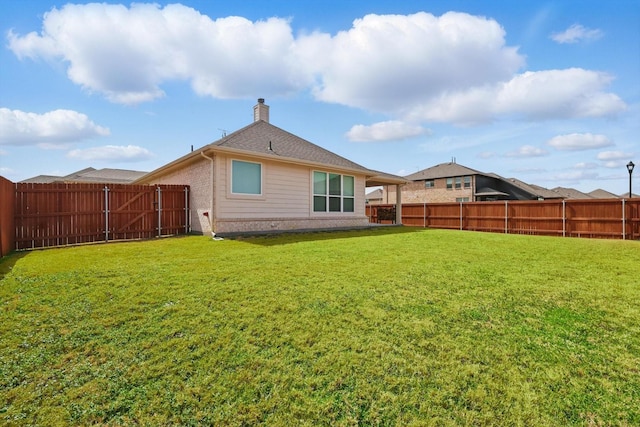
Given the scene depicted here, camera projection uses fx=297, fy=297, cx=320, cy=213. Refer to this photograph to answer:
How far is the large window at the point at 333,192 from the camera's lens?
13102mm

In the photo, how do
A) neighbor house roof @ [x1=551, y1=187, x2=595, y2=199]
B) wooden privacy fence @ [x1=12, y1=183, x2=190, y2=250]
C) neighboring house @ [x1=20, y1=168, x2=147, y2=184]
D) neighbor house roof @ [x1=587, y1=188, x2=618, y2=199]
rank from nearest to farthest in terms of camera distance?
1. wooden privacy fence @ [x1=12, y1=183, x2=190, y2=250]
2. neighboring house @ [x1=20, y1=168, x2=147, y2=184]
3. neighbor house roof @ [x1=551, y1=187, x2=595, y2=199]
4. neighbor house roof @ [x1=587, y1=188, x2=618, y2=199]

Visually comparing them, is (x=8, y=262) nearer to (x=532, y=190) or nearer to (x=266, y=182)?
(x=266, y=182)

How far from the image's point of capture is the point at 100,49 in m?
8.25

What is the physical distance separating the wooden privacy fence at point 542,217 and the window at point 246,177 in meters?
12.8

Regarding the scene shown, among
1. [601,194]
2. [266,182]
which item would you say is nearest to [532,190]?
[601,194]

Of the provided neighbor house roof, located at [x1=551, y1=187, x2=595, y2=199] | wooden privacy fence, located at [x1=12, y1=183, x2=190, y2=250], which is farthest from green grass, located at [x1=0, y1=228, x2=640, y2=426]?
neighbor house roof, located at [x1=551, y1=187, x2=595, y2=199]

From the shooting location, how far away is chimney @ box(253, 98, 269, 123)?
1496 centimetres

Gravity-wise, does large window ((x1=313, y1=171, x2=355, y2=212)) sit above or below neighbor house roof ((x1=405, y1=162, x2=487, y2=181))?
below

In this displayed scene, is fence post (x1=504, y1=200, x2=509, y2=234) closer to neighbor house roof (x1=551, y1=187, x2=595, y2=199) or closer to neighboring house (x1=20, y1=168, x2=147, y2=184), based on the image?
neighboring house (x1=20, y1=168, x2=147, y2=184)

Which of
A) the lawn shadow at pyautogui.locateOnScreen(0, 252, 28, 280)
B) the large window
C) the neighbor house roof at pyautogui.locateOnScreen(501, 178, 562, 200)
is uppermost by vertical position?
the neighbor house roof at pyautogui.locateOnScreen(501, 178, 562, 200)

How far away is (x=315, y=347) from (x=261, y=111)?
1405 centimetres

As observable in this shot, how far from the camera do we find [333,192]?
45.0 ft

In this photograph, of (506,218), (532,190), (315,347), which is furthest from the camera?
(532,190)

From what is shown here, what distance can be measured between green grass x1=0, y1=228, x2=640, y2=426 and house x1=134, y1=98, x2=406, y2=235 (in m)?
5.15
